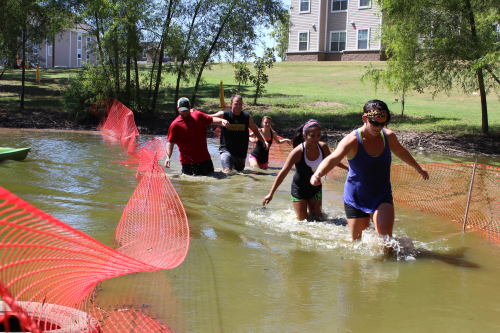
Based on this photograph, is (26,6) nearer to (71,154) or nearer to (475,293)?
(71,154)

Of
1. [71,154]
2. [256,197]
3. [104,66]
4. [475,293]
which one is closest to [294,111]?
[104,66]

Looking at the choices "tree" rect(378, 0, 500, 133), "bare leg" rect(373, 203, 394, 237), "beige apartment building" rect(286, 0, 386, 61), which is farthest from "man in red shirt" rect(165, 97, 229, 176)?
"beige apartment building" rect(286, 0, 386, 61)

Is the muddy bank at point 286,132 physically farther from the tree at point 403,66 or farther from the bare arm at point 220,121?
the bare arm at point 220,121

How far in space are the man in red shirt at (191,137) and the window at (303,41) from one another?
36762 mm

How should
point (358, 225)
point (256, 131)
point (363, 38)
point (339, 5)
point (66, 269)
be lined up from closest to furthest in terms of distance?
point (66, 269) → point (358, 225) → point (256, 131) → point (363, 38) → point (339, 5)

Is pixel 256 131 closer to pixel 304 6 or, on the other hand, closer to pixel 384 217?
pixel 384 217

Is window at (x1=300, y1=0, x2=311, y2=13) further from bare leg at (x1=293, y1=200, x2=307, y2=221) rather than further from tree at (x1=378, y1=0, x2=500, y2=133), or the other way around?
bare leg at (x1=293, y1=200, x2=307, y2=221)

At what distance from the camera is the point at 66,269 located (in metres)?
3.46

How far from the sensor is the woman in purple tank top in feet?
15.6

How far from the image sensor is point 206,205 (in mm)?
7660

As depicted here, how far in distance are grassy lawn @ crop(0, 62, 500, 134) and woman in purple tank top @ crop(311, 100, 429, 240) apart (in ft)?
41.8

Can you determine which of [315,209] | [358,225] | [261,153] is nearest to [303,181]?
[315,209]

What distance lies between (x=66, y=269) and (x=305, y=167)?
11.7ft

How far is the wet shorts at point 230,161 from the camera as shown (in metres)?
9.79
